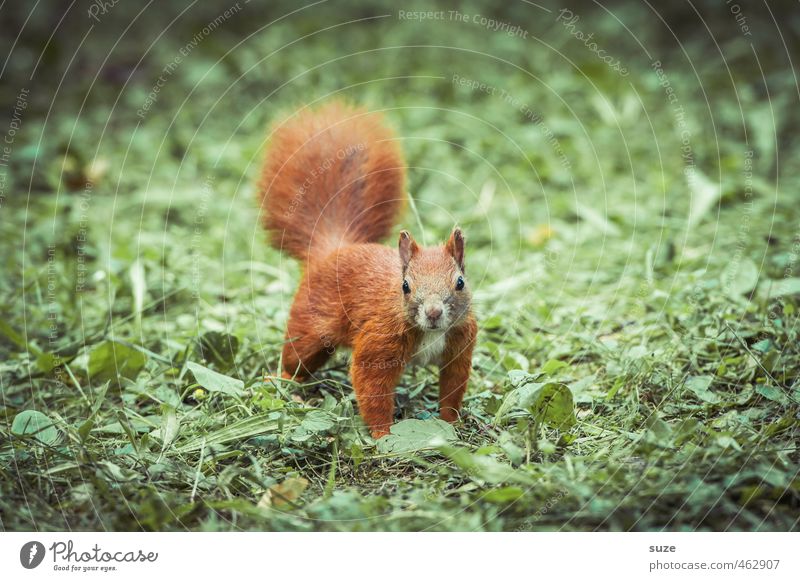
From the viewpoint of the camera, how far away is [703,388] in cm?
306

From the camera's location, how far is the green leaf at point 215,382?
3.04 meters

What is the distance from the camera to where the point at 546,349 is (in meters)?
3.64

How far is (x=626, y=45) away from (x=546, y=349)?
13.4ft

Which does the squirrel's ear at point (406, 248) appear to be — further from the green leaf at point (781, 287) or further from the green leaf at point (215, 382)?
the green leaf at point (781, 287)

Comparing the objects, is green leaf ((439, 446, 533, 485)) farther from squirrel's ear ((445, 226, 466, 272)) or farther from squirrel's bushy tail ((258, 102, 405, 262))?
squirrel's bushy tail ((258, 102, 405, 262))

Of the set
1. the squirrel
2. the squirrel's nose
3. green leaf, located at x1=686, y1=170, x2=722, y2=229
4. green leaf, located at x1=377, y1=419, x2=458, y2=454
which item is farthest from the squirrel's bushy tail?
green leaf, located at x1=686, y1=170, x2=722, y2=229

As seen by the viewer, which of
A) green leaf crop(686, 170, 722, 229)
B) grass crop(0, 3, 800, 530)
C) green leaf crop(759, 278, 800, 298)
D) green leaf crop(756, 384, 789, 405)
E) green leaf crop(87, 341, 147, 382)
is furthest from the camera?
green leaf crop(686, 170, 722, 229)

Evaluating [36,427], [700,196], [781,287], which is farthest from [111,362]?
[700,196]

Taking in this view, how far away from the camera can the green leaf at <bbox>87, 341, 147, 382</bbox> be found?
346cm

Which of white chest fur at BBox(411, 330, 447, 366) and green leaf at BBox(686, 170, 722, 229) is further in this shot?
green leaf at BBox(686, 170, 722, 229)

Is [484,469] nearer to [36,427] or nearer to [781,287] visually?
[36,427]

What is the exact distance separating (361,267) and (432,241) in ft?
4.38

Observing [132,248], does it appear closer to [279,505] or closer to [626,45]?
[279,505]
